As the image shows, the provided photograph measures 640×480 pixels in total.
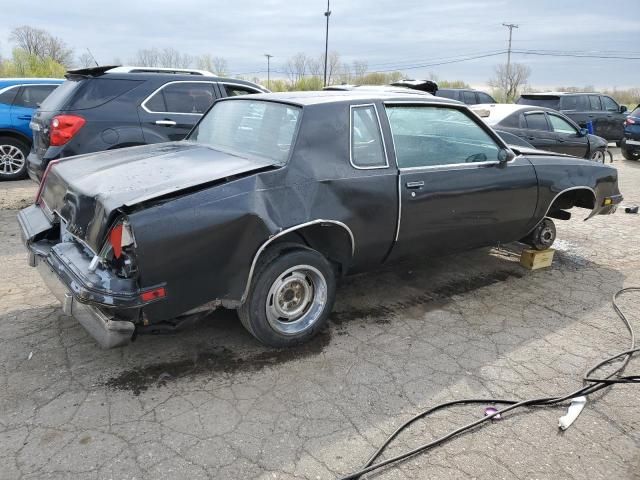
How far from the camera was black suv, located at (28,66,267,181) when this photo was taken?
6.05 m

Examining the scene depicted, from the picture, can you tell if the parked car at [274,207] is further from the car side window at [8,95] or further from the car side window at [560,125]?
the car side window at [8,95]

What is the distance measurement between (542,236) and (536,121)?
5481 millimetres

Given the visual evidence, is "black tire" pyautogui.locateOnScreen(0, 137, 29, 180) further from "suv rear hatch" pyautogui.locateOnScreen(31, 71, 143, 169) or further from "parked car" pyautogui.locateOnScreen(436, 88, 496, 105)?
"parked car" pyautogui.locateOnScreen(436, 88, 496, 105)

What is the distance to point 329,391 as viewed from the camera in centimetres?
302

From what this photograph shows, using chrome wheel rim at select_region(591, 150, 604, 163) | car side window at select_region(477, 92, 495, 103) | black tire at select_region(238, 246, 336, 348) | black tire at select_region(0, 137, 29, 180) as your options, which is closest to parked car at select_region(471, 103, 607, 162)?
chrome wheel rim at select_region(591, 150, 604, 163)

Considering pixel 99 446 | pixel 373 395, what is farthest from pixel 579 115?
pixel 99 446

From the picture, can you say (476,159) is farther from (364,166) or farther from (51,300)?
(51,300)

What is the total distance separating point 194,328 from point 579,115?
1524 centimetres

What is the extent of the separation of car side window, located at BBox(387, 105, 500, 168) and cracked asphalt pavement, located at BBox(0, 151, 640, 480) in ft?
3.93

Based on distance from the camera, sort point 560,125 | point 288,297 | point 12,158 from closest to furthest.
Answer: point 288,297 → point 12,158 → point 560,125

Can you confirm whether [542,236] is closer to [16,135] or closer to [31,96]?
[16,135]

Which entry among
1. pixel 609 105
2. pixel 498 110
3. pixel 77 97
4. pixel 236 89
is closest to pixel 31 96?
pixel 77 97

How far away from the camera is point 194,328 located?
12.1ft

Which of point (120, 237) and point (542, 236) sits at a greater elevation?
point (120, 237)
